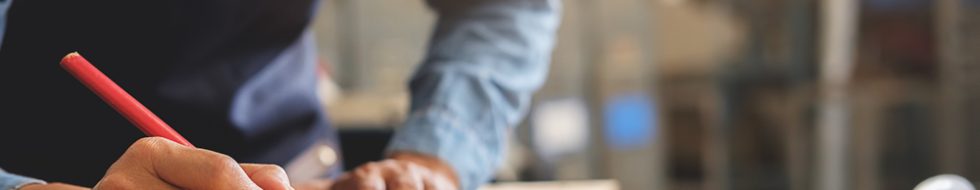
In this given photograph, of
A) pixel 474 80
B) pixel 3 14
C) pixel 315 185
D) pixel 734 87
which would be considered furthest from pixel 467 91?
pixel 734 87

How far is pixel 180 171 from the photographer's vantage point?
1.36 feet

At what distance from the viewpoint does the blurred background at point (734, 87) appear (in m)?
2.53

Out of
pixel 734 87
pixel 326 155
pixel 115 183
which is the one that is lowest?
pixel 734 87

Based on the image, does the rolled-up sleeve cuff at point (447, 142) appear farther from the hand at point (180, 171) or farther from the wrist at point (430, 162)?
the hand at point (180, 171)

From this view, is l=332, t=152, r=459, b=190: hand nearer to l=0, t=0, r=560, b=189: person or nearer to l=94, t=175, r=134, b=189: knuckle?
l=0, t=0, r=560, b=189: person

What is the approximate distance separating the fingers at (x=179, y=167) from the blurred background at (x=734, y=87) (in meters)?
2.05

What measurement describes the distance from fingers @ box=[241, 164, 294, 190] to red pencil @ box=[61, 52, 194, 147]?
0.05 meters

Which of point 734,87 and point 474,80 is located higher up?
point 474,80

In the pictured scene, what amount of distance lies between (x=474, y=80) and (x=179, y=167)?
433 mm

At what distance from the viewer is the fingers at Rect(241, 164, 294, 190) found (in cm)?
43

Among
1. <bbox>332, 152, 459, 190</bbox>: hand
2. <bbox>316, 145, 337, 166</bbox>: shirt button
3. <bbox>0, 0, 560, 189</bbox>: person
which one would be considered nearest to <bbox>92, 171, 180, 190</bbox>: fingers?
<bbox>0, 0, 560, 189</bbox>: person

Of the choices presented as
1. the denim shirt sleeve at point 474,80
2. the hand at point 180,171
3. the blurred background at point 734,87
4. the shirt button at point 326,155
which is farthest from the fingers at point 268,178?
the blurred background at point 734,87

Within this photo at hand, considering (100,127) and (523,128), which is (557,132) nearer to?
(523,128)

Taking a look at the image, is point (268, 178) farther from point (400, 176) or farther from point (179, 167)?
point (400, 176)
